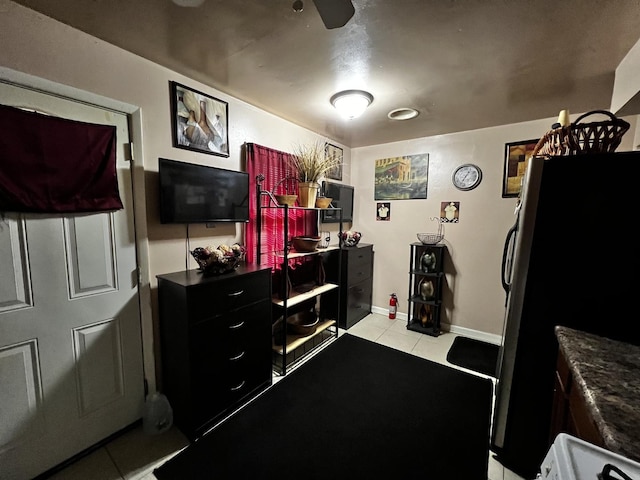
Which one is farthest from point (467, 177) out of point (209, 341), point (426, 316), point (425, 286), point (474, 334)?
point (209, 341)

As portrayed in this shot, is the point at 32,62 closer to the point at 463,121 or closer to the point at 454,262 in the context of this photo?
the point at 463,121

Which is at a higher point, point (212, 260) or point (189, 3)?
point (189, 3)

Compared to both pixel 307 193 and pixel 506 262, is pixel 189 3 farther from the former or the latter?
pixel 506 262

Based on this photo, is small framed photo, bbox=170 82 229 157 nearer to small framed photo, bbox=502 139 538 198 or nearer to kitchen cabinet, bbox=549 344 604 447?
kitchen cabinet, bbox=549 344 604 447

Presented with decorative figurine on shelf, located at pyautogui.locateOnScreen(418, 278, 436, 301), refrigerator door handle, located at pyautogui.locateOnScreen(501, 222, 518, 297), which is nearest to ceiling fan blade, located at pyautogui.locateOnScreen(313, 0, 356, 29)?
refrigerator door handle, located at pyautogui.locateOnScreen(501, 222, 518, 297)

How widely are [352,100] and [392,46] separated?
2.08 ft

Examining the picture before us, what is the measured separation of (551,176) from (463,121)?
1.71m

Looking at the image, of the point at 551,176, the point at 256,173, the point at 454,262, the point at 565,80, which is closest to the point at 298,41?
the point at 256,173

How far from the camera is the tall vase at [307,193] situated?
2.42 m

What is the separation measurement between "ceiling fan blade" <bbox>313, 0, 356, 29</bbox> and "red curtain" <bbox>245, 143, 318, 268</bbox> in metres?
1.32

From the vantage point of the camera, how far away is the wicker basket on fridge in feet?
4.14

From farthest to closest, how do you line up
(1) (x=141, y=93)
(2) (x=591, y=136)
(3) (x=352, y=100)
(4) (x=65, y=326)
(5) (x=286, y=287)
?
(5) (x=286, y=287) < (3) (x=352, y=100) < (1) (x=141, y=93) < (4) (x=65, y=326) < (2) (x=591, y=136)

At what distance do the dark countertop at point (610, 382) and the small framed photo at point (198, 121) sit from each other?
2376mm

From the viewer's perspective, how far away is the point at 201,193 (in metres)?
1.88
